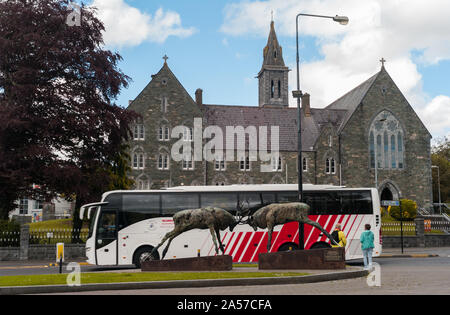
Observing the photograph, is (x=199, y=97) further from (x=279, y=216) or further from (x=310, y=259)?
(x=310, y=259)

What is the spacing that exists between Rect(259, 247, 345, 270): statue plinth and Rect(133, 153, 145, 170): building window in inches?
1377

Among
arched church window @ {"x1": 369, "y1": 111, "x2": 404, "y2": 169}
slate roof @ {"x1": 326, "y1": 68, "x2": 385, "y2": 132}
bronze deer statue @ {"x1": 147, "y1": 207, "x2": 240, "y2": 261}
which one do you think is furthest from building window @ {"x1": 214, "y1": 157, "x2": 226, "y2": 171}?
bronze deer statue @ {"x1": 147, "y1": 207, "x2": 240, "y2": 261}

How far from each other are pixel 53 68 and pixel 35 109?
281cm

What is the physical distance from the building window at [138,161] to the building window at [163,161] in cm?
180

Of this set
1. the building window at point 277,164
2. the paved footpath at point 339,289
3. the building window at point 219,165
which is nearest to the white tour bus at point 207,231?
the paved footpath at point 339,289

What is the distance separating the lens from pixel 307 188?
Answer: 906 inches

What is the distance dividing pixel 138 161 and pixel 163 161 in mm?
2645

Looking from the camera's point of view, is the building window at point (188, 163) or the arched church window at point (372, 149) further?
the arched church window at point (372, 149)

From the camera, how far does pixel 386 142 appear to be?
56312mm

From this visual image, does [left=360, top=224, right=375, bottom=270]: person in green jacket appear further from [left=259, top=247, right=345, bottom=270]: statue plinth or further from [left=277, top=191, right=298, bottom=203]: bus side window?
[left=277, top=191, right=298, bottom=203]: bus side window

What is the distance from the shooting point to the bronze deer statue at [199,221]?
64.7 feet

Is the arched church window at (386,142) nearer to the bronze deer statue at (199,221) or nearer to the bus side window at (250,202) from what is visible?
the bus side window at (250,202)
